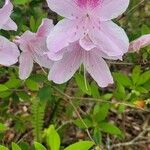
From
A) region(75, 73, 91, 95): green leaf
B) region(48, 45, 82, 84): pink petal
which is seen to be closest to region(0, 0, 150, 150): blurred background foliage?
region(75, 73, 91, 95): green leaf

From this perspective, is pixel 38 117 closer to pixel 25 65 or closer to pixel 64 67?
pixel 25 65

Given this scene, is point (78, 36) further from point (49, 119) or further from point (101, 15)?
point (49, 119)

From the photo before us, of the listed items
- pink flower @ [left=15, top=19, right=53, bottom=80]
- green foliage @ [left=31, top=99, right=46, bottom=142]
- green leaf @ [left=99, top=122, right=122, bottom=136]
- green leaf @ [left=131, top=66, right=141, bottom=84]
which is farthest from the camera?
green foliage @ [left=31, top=99, right=46, bottom=142]

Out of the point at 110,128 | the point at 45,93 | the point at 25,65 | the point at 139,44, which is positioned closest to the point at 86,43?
the point at 139,44

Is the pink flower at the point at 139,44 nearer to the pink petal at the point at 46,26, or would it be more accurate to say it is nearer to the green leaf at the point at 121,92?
the pink petal at the point at 46,26

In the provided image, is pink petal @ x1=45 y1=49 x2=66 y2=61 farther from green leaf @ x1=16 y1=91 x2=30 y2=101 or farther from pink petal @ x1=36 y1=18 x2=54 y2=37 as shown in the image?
green leaf @ x1=16 y1=91 x2=30 y2=101

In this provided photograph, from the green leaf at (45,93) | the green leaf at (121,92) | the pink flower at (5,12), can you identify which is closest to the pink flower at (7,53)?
the pink flower at (5,12)
